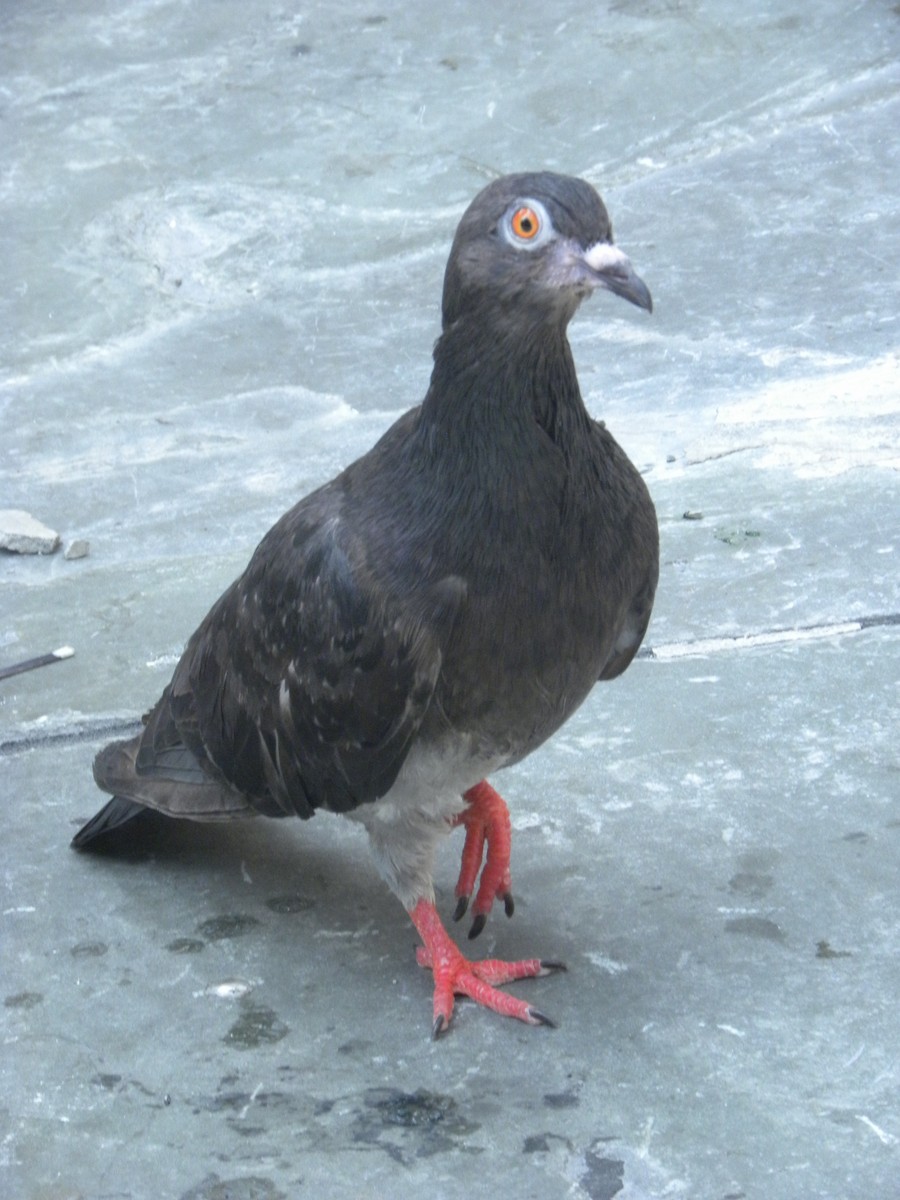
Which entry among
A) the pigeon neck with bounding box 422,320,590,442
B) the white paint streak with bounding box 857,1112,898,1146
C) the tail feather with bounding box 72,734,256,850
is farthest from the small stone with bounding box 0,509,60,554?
the white paint streak with bounding box 857,1112,898,1146

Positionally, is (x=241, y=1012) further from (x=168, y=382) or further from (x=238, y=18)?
(x=238, y=18)

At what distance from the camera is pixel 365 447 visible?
6402mm

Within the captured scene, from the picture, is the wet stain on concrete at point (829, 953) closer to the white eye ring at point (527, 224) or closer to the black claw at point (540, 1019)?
the black claw at point (540, 1019)

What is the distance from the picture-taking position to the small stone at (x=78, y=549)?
5.87 metres

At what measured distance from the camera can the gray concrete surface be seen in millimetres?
3119

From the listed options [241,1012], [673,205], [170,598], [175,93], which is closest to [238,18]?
[175,93]

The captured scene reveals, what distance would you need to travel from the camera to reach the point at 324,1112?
3.14 meters

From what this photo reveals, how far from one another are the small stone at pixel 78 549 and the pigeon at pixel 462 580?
238 centimetres

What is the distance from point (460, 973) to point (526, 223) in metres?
1.59

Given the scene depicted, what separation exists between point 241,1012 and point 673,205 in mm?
5639

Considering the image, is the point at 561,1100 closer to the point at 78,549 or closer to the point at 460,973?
the point at 460,973

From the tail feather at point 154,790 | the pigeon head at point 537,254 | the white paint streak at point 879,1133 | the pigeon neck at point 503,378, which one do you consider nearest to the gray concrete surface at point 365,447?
the white paint streak at point 879,1133

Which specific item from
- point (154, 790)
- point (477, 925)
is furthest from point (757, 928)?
point (154, 790)

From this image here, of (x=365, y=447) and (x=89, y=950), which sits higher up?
(x=365, y=447)
